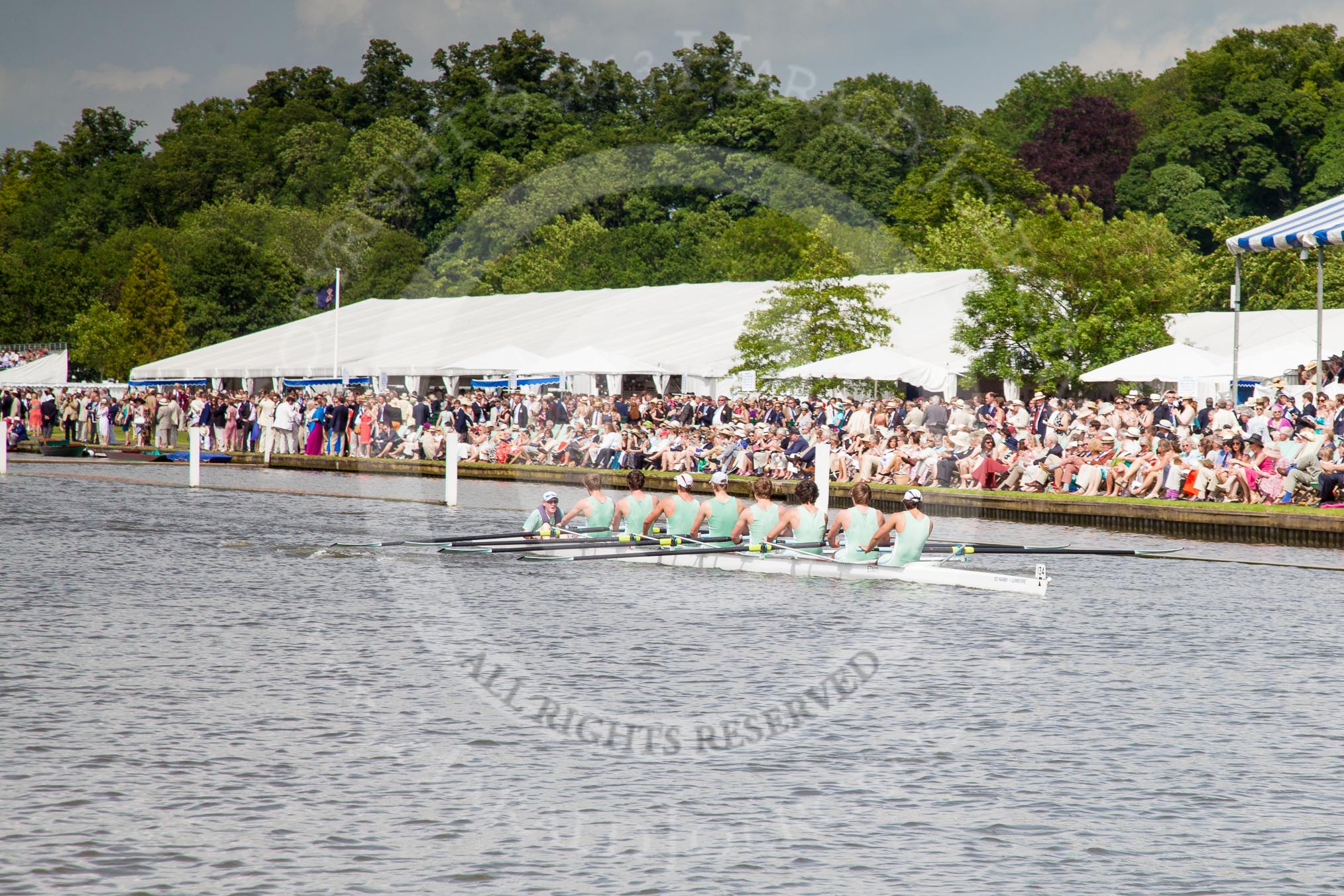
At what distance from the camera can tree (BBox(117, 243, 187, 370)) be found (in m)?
79.4

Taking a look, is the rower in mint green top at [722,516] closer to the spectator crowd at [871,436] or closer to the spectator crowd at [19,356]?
the spectator crowd at [871,436]

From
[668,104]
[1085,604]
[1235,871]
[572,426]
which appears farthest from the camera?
[668,104]

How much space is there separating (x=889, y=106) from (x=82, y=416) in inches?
1592

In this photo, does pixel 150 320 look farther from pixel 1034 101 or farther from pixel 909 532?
pixel 909 532

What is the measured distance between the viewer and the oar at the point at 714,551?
19.1 m

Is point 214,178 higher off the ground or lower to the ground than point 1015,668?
higher

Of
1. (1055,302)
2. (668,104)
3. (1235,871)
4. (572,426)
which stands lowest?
(1235,871)

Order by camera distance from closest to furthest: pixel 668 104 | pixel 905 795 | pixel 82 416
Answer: pixel 905 795
pixel 82 416
pixel 668 104

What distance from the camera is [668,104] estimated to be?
2741 inches

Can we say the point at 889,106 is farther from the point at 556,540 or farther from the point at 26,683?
the point at 26,683

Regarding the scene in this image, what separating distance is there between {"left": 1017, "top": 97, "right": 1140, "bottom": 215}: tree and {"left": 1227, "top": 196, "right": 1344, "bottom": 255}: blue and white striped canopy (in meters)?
46.5

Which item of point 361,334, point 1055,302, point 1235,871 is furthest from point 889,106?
point 1235,871

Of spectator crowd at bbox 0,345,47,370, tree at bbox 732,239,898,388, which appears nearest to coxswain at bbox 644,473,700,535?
tree at bbox 732,239,898,388

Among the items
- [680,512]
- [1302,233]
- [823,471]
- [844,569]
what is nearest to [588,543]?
[680,512]
